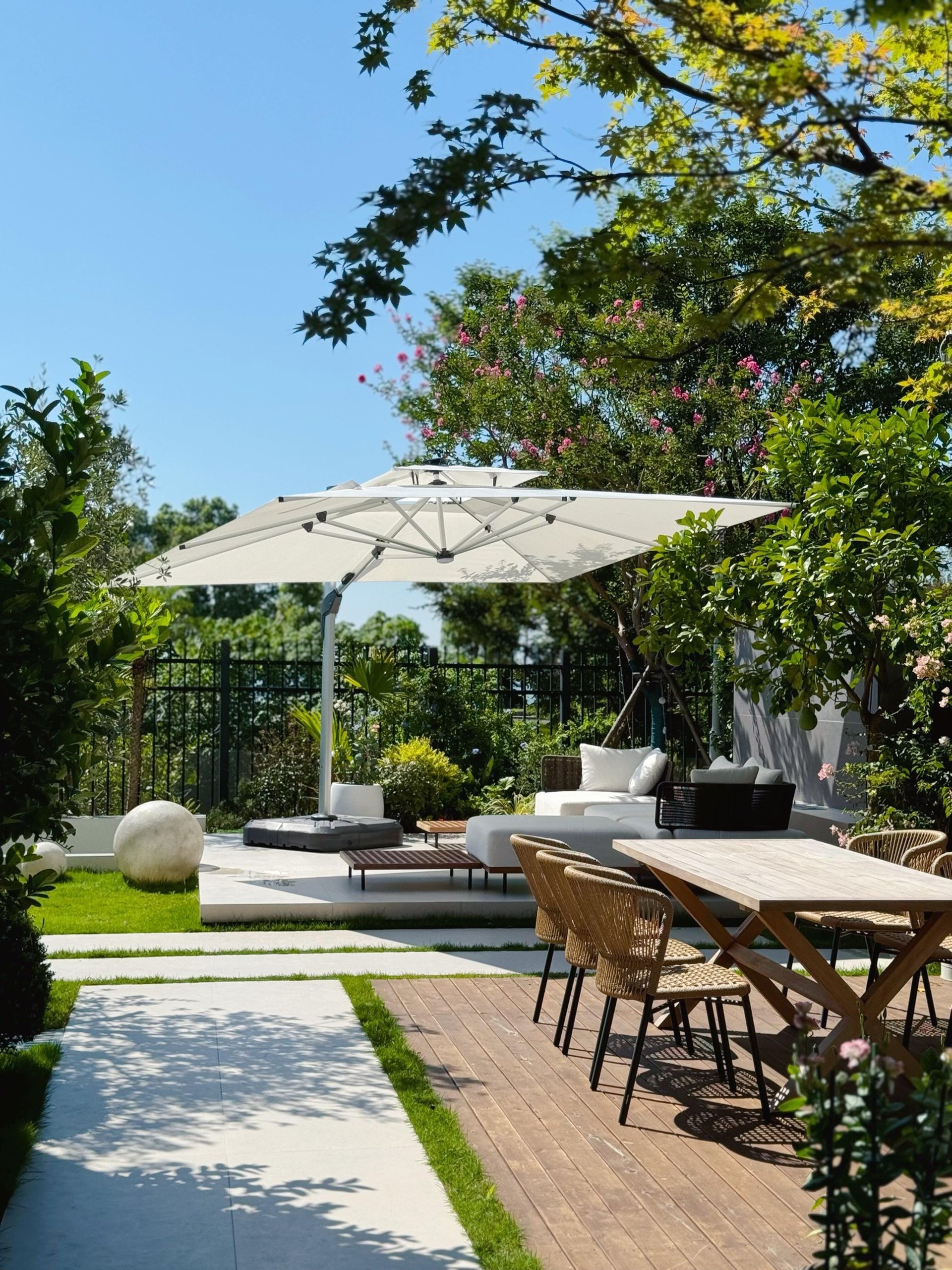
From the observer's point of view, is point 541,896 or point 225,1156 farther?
point 541,896

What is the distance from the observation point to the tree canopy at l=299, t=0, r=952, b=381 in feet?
8.36

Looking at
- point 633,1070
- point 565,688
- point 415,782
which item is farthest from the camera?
point 565,688

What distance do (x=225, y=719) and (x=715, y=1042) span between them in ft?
32.4

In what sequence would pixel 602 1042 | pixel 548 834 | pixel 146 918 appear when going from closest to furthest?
pixel 602 1042 → pixel 548 834 → pixel 146 918

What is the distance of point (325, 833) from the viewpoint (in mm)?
10258

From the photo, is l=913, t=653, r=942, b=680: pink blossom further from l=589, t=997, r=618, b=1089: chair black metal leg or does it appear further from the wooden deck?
l=589, t=997, r=618, b=1089: chair black metal leg

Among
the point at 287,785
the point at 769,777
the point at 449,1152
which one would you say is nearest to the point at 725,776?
the point at 769,777

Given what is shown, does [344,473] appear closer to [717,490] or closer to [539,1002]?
[717,490]

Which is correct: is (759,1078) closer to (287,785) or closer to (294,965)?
(294,965)

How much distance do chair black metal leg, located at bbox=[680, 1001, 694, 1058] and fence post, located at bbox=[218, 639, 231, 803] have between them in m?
9.05

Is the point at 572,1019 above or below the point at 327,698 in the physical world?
below

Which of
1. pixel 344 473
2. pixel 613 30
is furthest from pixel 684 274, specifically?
pixel 344 473

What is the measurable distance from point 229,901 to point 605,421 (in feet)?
30.0

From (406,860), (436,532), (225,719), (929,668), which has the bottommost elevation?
(406,860)
